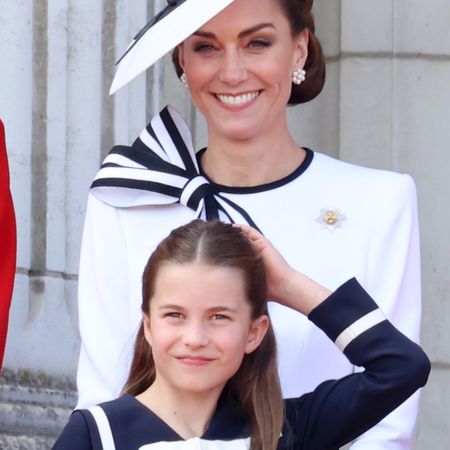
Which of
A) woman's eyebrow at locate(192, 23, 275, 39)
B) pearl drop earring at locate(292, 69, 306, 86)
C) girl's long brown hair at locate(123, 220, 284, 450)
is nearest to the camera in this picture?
girl's long brown hair at locate(123, 220, 284, 450)

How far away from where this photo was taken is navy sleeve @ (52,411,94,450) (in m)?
3.07

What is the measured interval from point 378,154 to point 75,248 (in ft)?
2.76

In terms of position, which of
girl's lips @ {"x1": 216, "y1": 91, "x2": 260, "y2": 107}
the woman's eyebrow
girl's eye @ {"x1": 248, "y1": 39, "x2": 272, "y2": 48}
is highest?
the woman's eyebrow

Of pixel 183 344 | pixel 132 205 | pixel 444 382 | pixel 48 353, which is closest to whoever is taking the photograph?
pixel 183 344


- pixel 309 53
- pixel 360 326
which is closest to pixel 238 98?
pixel 309 53

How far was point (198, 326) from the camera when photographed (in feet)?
10.2

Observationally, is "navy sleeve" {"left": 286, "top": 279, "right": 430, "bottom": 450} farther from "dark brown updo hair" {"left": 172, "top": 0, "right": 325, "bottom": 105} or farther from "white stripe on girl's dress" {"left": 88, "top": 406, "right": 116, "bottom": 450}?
"dark brown updo hair" {"left": 172, "top": 0, "right": 325, "bottom": 105}

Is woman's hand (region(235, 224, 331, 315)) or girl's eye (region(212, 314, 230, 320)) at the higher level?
woman's hand (region(235, 224, 331, 315))

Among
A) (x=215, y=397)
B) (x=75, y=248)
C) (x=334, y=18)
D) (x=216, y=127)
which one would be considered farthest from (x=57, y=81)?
(x=215, y=397)

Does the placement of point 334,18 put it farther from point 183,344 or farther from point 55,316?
point 183,344

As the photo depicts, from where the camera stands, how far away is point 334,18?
505cm

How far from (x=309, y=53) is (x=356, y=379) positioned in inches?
30.7

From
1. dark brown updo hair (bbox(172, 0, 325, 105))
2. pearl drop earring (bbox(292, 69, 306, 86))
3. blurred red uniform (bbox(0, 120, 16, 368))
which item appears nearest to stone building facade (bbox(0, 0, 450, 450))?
blurred red uniform (bbox(0, 120, 16, 368))

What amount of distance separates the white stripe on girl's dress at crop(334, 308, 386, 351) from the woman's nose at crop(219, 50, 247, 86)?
59cm
